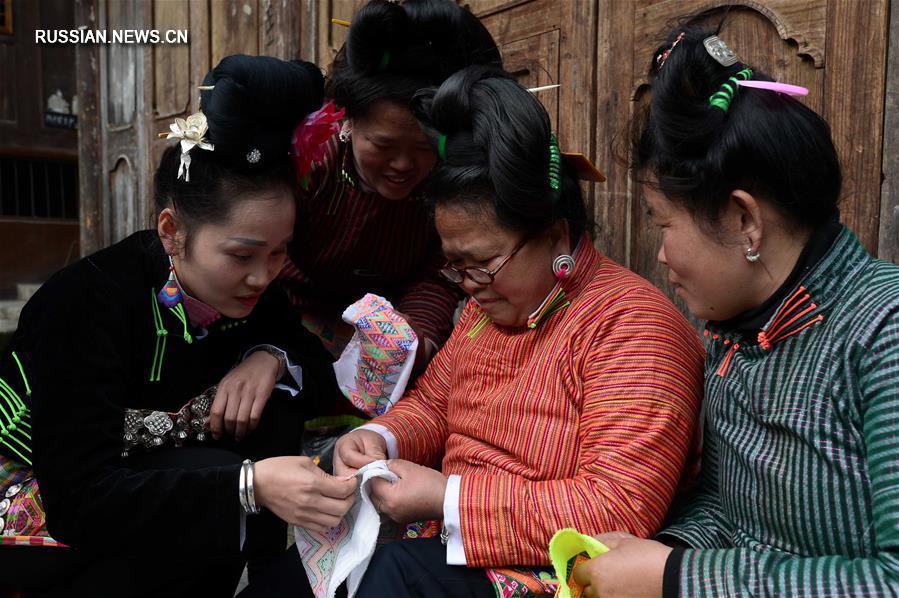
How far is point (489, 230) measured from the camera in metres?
1.75

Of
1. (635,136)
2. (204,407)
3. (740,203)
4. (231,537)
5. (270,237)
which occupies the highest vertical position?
(635,136)

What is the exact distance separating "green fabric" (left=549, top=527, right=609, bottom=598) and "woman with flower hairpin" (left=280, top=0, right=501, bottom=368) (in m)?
1.00

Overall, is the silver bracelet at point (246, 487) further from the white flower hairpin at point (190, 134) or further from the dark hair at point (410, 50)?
the dark hair at point (410, 50)

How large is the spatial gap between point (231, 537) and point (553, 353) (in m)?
0.85

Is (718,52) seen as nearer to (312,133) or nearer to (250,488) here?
(312,133)

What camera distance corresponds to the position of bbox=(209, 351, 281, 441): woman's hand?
2.09 m

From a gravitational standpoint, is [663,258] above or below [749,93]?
below

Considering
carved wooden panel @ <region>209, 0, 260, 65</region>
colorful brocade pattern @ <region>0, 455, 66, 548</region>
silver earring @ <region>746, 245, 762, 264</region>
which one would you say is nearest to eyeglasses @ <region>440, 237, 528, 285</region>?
silver earring @ <region>746, 245, 762, 264</region>

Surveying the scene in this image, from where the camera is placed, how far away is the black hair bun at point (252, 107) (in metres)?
1.91

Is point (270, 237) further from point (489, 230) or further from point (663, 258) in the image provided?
point (663, 258)

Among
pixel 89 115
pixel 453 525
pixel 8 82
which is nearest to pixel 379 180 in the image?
pixel 453 525

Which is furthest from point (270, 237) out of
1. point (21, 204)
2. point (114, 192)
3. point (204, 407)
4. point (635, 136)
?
point (21, 204)

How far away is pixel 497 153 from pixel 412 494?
738mm

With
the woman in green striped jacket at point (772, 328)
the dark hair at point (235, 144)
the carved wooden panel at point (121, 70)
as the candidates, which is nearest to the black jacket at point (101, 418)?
the dark hair at point (235, 144)
